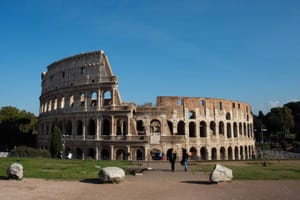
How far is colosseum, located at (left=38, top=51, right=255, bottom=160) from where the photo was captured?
3281cm

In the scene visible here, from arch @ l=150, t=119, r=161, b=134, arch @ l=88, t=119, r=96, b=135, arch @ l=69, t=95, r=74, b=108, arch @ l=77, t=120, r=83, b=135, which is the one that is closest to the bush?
arch @ l=77, t=120, r=83, b=135

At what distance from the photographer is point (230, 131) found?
131 ft

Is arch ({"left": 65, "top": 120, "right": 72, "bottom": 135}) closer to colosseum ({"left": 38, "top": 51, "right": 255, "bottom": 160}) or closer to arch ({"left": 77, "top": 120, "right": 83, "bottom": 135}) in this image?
colosseum ({"left": 38, "top": 51, "right": 255, "bottom": 160})

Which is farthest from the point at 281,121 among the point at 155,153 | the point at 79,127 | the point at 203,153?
the point at 79,127

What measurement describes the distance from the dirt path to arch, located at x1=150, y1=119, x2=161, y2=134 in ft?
76.5

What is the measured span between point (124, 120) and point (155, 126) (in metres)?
5.14

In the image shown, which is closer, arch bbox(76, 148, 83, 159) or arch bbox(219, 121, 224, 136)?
arch bbox(76, 148, 83, 159)

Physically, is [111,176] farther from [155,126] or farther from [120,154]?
[155,126]

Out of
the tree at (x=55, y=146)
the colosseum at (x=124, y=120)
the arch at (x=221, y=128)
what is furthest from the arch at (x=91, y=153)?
the arch at (x=221, y=128)

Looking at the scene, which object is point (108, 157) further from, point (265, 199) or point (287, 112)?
point (287, 112)

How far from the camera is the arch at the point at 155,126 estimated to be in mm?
35906

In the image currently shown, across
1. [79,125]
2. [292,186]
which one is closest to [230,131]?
[79,125]

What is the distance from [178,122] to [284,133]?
54.3 meters

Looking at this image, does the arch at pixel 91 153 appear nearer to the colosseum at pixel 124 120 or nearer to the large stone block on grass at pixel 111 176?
the colosseum at pixel 124 120
